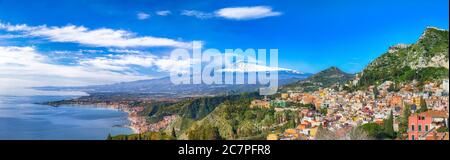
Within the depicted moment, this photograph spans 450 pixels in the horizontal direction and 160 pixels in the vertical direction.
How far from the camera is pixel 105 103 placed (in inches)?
865

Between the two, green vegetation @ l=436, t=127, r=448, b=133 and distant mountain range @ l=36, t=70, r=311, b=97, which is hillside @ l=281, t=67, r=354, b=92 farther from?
green vegetation @ l=436, t=127, r=448, b=133

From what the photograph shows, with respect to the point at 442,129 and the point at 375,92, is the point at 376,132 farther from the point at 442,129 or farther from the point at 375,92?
the point at 375,92

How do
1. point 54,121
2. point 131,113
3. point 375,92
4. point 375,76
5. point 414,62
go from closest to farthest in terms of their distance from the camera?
point 54,121 → point 375,92 → point 131,113 → point 375,76 → point 414,62

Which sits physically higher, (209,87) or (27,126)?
(209,87)

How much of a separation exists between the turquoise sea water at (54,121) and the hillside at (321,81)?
36.7ft

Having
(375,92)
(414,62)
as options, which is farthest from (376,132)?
(414,62)

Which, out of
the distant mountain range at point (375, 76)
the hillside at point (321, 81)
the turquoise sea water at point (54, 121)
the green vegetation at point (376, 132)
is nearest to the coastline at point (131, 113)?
the turquoise sea water at point (54, 121)

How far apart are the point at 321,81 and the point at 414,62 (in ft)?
24.5

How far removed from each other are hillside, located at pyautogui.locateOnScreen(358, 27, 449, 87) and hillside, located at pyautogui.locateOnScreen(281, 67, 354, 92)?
8.62 feet

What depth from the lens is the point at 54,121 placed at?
61.6 ft

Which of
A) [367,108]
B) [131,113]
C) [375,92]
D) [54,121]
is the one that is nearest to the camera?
[367,108]

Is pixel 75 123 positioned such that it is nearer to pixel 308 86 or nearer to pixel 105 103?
pixel 105 103
